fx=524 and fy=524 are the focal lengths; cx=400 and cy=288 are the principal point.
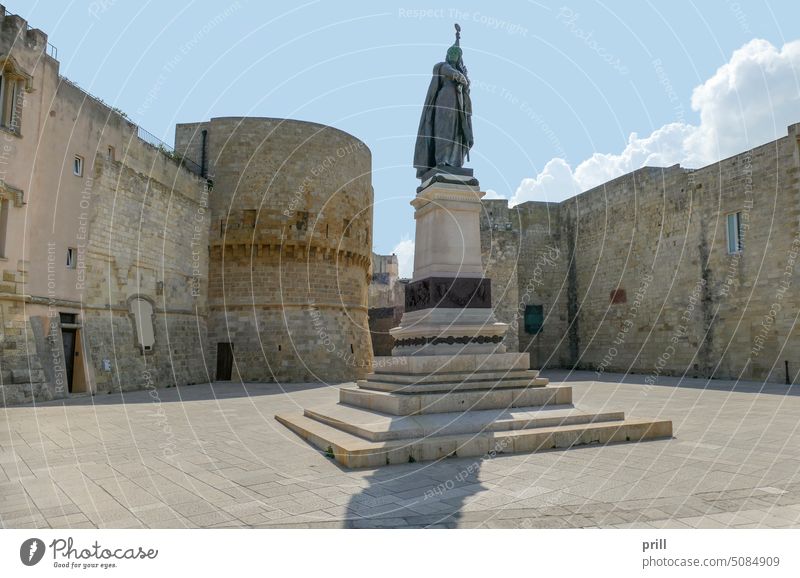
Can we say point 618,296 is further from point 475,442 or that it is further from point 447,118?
point 475,442

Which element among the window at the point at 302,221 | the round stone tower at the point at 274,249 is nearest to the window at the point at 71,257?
the round stone tower at the point at 274,249

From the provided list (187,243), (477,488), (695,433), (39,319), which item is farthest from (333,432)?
(187,243)

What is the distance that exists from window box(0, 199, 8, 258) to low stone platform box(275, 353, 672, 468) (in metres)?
9.56

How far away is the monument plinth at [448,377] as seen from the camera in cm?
660

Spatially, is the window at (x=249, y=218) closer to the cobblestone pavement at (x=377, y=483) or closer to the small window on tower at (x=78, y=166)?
the small window on tower at (x=78, y=166)

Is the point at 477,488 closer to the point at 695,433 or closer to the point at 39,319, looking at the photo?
the point at 695,433

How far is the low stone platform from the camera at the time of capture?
6.41 metres

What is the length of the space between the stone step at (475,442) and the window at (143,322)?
43.3 ft

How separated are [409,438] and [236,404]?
7955mm

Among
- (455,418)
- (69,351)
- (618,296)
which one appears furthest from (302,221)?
(455,418)

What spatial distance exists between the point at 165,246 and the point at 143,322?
3462 millimetres

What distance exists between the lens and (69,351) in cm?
1544

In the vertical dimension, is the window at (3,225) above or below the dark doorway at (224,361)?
above

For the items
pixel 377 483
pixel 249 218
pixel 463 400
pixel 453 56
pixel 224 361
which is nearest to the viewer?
pixel 377 483
